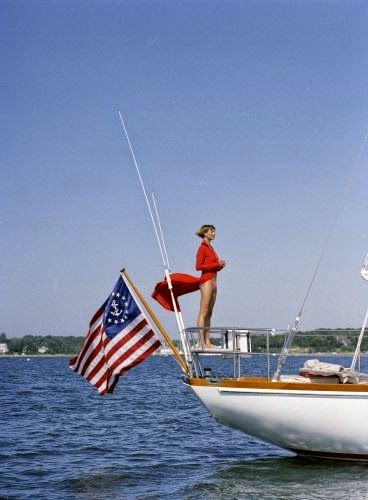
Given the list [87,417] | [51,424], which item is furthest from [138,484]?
[87,417]

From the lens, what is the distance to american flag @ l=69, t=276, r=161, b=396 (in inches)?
505

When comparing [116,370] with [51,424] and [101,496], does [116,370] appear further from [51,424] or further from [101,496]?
[51,424]

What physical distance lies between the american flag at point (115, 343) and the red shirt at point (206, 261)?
1.28 meters

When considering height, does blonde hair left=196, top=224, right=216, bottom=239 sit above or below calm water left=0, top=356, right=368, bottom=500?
above

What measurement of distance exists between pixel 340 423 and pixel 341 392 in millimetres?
555

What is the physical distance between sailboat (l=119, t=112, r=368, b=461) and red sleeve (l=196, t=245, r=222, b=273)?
537mm

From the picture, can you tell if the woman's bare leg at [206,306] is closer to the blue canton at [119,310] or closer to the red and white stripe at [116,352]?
the red and white stripe at [116,352]

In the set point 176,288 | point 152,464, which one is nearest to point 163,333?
point 176,288

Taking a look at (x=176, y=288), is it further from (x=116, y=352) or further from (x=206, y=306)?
(x=116, y=352)

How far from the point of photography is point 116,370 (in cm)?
1280

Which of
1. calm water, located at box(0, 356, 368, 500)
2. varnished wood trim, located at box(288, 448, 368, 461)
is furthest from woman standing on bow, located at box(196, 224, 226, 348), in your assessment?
varnished wood trim, located at box(288, 448, 368, 461)

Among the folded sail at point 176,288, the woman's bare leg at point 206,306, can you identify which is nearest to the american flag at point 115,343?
the folded sail at point 176,288

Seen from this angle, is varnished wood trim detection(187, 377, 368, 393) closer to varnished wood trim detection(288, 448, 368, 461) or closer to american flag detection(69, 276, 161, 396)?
american flag detection(69, 276, 161, 396)

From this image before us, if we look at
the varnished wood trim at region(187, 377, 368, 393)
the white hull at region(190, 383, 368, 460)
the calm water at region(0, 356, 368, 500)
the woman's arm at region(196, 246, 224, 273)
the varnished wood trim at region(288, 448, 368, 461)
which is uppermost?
the woman's arm at region(196, 246, 224, 273)
